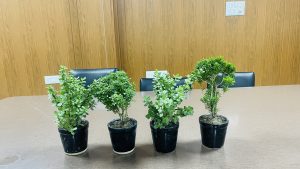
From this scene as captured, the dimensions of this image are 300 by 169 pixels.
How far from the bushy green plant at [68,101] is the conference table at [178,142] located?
0.13 meters

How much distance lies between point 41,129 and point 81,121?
0.31 m

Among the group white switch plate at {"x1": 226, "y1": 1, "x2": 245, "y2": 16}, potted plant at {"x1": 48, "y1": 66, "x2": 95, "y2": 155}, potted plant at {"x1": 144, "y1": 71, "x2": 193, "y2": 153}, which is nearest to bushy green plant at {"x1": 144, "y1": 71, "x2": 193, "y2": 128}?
potted plant at {"x1": 144, "y1": 71, "x2": 193, "y2": 153}

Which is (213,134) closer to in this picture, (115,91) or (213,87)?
(213,87)

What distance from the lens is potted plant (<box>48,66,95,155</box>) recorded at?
0.82 m

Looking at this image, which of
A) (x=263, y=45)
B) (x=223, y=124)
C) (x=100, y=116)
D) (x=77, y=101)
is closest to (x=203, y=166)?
(x=223, y=124)

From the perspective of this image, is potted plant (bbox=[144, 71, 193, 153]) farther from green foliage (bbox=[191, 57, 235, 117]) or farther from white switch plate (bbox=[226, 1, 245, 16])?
white switch plate (bbox=[226, 1, 245, 16])

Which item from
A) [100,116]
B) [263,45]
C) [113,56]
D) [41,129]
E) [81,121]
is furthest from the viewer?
[263,45]

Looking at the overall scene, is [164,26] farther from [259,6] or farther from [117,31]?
[259,6]

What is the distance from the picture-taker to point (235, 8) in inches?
107

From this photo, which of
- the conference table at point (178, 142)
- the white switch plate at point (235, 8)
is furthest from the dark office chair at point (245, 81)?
the white switch plate at point (235, 8)

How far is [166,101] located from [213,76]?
0.68ft

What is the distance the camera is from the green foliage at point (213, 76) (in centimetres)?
87

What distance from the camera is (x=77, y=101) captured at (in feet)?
2.71

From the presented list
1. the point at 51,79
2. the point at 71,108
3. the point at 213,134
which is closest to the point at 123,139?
the point at 71,108
